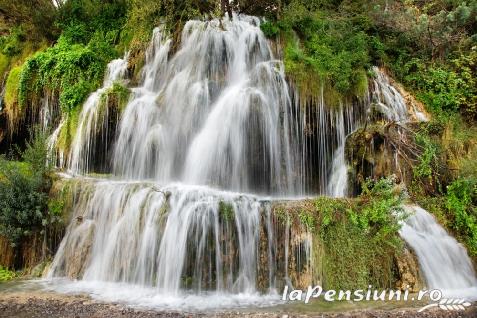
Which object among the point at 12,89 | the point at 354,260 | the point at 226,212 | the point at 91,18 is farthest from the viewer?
the point at 91,18

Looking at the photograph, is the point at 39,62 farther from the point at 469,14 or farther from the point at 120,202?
the point at 469,14

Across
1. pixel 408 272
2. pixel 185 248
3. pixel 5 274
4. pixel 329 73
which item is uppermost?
pixel 329 73

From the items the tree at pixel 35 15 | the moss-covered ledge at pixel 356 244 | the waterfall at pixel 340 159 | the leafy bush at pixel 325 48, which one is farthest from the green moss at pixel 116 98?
the moss-covered ledge at pixel 356 244

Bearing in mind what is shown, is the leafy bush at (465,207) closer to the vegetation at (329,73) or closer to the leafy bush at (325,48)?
the vegetation at (329,73)

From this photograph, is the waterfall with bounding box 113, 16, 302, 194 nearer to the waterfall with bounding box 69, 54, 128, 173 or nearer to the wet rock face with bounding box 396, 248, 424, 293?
the waterfall with bounding box 69, 54, 128, 173

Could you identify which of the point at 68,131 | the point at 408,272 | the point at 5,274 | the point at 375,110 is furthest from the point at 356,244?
the point at 68,131

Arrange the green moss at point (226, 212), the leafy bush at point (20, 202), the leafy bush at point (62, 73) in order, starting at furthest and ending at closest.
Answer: the leafy bush at point (62, 73) → the leafy bush at point (20, 202) → the green moss at point (226, 212)

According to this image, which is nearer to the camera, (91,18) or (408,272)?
(408,272)

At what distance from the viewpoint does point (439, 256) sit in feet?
23.4

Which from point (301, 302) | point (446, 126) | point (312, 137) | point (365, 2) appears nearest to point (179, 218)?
point (301, 302)

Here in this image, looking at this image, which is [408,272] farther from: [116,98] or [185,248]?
[116,98]

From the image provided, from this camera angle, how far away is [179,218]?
23.2 feet

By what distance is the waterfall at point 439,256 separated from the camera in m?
6.77

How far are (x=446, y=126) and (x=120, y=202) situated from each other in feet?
26.2
